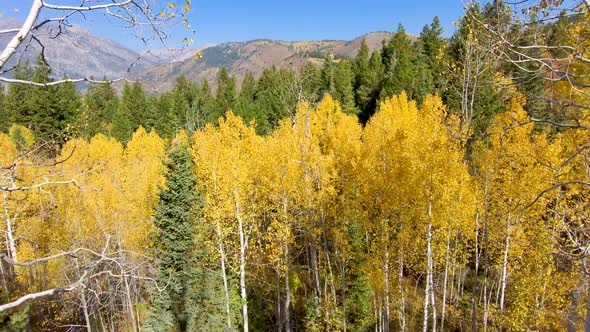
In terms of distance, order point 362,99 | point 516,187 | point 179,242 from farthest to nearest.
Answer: point 362,99 → point 179,242 → point 516,187

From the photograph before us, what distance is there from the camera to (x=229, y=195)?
14789 mm

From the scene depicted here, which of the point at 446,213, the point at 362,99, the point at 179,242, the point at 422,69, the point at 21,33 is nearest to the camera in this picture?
the point at 21,33

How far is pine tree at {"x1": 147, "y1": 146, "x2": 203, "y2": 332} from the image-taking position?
47.5ft

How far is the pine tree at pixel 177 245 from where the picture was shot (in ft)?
47.5

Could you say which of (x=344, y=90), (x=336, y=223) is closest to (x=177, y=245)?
(x=336, y=223)

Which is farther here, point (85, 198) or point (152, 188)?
point (152, 188)

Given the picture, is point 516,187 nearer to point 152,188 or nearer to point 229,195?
point 229,195

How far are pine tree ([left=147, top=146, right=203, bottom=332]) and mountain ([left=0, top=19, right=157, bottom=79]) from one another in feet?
39.3

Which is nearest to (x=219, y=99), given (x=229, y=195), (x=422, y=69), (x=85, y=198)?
(x=422, y=69)

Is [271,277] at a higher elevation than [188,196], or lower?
lower

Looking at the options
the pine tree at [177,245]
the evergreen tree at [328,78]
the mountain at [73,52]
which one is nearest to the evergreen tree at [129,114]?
the evergreen tree at [328,78]

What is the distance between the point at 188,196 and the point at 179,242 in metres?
1.89

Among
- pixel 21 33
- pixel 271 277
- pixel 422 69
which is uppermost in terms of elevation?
pixel 422 69

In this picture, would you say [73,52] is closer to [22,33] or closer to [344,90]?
[22,33]
